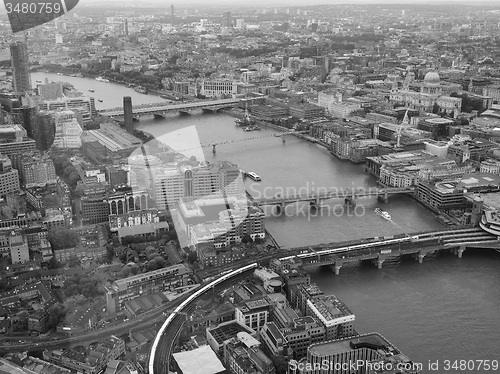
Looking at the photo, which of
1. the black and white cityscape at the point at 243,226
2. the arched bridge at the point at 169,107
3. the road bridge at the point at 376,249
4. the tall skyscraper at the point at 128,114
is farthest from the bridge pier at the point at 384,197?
the arched bridge at the point at 169,107

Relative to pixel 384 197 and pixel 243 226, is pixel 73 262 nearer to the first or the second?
pixel 243 226

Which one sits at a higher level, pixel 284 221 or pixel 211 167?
pixel 211 167

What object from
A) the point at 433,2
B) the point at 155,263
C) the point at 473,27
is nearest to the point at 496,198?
the point at 155,263

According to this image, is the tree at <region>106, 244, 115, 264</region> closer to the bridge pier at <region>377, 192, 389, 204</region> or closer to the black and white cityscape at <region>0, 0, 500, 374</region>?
the black and white cityscape at <region>0, 0, 500, 374</region>

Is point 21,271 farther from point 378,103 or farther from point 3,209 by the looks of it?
point 378,103

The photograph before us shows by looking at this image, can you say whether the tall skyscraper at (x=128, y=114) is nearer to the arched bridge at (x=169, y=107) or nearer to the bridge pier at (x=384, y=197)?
the arched bridge at (x=169, y=107)

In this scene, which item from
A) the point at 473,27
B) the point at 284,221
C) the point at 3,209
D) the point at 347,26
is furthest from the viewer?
the point at 347,26

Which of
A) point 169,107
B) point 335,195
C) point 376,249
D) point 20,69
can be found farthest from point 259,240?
point 169,107

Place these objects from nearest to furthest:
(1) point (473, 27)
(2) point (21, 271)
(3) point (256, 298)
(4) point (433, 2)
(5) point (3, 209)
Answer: (3) point (256, 298) < (2) point (21, 271) < (5) point (3, 209) < (1) point (473, 27) < (4) point (433, 2)

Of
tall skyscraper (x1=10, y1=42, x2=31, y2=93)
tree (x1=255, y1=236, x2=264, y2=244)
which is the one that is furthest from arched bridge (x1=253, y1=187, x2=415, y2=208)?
tall skyscraper (x1=10, y1=42, x2=31, y2=93)
